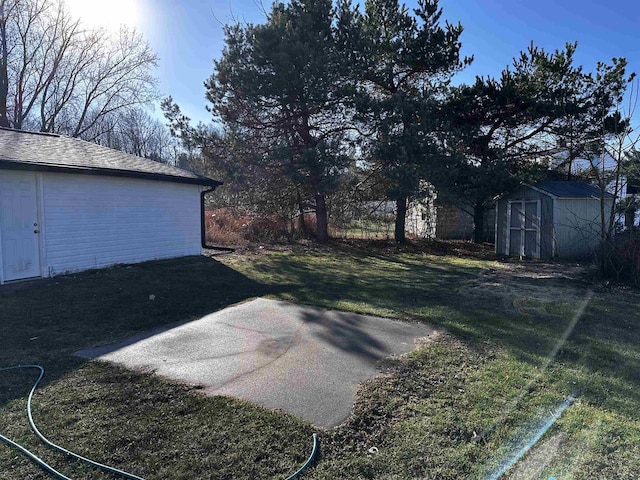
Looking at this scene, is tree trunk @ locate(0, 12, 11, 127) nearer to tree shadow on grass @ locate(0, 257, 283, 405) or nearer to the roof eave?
the roof eave

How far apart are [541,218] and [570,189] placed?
51.5 inches

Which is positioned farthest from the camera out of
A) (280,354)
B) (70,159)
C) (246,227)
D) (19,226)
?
(246,227)

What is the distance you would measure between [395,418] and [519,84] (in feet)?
47.4

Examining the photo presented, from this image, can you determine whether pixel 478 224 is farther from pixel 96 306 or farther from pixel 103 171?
pixel 96 306

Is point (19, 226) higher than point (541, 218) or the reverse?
the reverse

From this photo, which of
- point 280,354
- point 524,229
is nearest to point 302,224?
point 524,229

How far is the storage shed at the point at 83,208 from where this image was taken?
740 cm

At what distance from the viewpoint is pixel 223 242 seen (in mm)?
15164

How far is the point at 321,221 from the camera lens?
15.9m

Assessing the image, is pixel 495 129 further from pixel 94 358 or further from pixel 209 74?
pixel 94 358

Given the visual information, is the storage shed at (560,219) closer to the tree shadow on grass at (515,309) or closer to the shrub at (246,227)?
the tree shadow on grass at (515,309)

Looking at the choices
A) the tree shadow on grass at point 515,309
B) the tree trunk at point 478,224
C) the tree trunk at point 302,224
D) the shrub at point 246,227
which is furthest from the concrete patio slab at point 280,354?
the tree trunk at point 478,224

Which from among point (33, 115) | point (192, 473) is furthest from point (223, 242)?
point (33, 115)

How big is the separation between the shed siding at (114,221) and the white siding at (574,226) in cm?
1034
